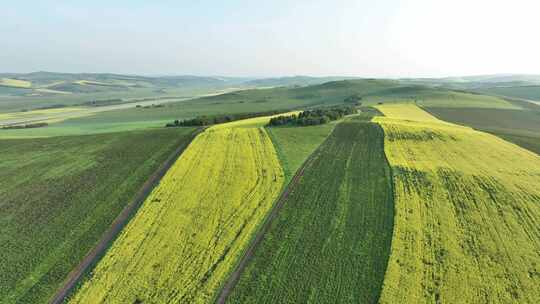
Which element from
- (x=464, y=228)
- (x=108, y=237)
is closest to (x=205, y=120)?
(x=108, y=237)

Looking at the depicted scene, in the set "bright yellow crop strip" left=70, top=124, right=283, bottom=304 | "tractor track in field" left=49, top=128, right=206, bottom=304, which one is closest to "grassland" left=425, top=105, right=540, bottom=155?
"bright yellow crop strip" left=70, top=124, right=283, bottom=304

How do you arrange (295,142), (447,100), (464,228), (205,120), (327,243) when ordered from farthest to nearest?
(447,100)
(205,120)
(295,142)
(464,228)
(327,243)

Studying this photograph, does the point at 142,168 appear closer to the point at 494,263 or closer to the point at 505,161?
the point at 494,263

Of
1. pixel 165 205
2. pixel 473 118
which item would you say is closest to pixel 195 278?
pixel 165 205

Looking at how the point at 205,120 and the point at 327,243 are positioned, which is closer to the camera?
the point at 327,243

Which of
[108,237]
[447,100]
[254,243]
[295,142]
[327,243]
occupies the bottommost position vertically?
[327,243]

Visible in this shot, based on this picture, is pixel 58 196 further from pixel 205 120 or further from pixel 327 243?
pixel 205 120

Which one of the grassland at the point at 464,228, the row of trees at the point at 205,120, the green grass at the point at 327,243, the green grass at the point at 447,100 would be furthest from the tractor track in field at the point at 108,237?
the green grass at the point at 447,100
